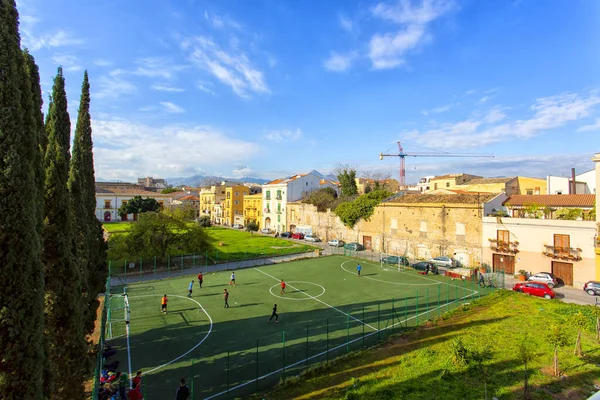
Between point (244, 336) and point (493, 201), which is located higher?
point (493, 201)

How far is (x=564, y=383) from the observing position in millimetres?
11766

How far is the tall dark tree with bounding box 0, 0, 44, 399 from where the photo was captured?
19.6 feet

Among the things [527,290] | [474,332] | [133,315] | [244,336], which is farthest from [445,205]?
[133,315]

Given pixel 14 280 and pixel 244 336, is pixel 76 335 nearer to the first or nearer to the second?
pixel 14 280

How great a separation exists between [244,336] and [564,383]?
13672 millimetres

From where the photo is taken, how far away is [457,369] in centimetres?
1268

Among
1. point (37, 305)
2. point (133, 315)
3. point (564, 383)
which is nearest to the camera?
point (37, 305)

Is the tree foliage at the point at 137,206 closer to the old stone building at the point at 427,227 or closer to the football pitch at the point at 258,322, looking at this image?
the football pitch at the point at 258,322

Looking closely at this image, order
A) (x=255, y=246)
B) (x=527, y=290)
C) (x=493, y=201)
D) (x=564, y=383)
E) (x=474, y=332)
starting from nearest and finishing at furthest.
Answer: (x=564, y=383) < (x=474, y=332) < (x=527, y=290) < (x=493, y=201) < (x=255, y=246)

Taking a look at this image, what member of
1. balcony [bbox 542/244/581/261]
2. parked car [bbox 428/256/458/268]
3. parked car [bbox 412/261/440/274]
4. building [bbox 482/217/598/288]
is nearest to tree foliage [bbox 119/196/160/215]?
parked car [bbox 412/261/440/274]

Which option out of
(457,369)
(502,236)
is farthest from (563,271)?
(457,369)

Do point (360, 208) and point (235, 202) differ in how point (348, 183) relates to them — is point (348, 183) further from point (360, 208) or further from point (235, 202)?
point (235, 202)

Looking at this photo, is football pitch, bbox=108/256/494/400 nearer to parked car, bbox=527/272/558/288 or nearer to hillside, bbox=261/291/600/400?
hillside, bbox=261/291/600/400

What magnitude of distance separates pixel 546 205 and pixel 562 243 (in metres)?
6.12
